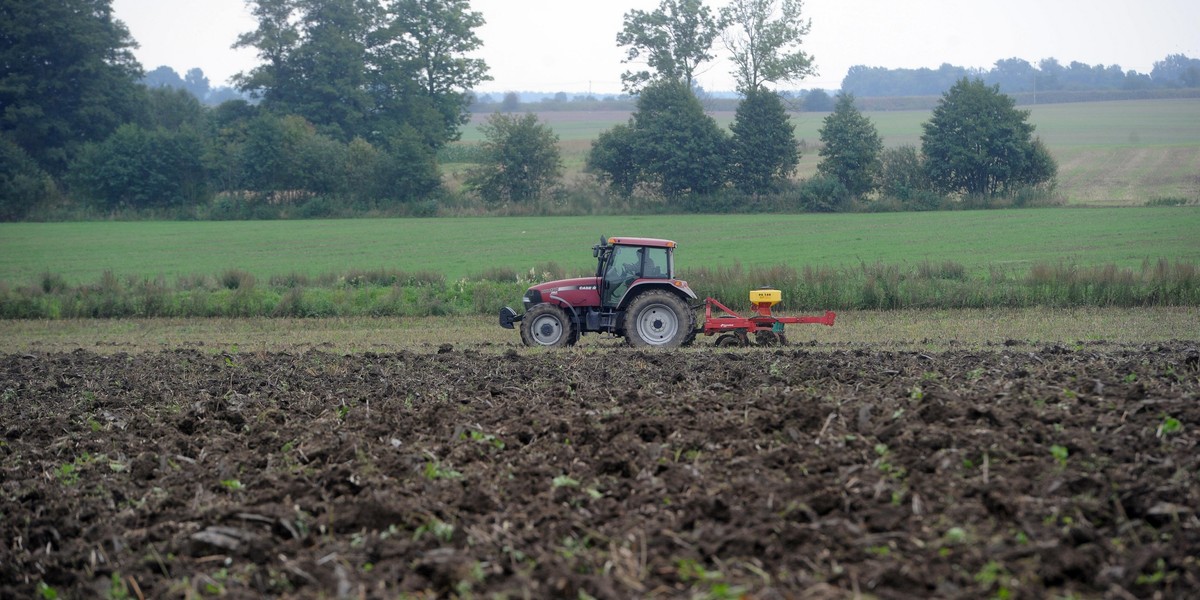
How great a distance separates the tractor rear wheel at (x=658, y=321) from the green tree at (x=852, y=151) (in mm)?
42765

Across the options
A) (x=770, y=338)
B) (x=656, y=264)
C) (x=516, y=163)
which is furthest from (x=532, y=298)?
(x=516, y=163)

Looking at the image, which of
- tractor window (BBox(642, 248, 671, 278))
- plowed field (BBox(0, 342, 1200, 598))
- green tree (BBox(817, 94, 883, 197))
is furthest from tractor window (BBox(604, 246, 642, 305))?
green tree (BBox(817, 94, 883, 197))

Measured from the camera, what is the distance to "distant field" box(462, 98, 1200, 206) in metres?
56.0

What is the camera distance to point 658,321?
16203mm

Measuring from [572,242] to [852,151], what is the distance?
21102mm

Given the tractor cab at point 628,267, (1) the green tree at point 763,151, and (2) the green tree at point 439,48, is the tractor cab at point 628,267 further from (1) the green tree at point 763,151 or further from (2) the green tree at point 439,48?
(2) the green tree at point 439,48

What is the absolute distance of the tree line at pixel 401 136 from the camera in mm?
57031

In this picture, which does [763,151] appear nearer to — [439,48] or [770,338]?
[439,48]

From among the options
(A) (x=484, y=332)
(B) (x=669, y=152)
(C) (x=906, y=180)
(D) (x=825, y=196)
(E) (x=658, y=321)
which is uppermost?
(B) (x=669, y=152)

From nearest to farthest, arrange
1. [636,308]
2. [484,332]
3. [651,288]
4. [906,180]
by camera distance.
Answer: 1. [636,308]
2. [651,288]
3. [484,332]
4. [906,180]

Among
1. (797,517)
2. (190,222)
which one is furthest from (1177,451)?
(190,222)

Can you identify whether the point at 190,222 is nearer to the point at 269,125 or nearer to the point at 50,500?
the point at 269,125

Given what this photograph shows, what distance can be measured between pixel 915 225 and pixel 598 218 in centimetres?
1723

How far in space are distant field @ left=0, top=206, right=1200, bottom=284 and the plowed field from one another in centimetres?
1892
